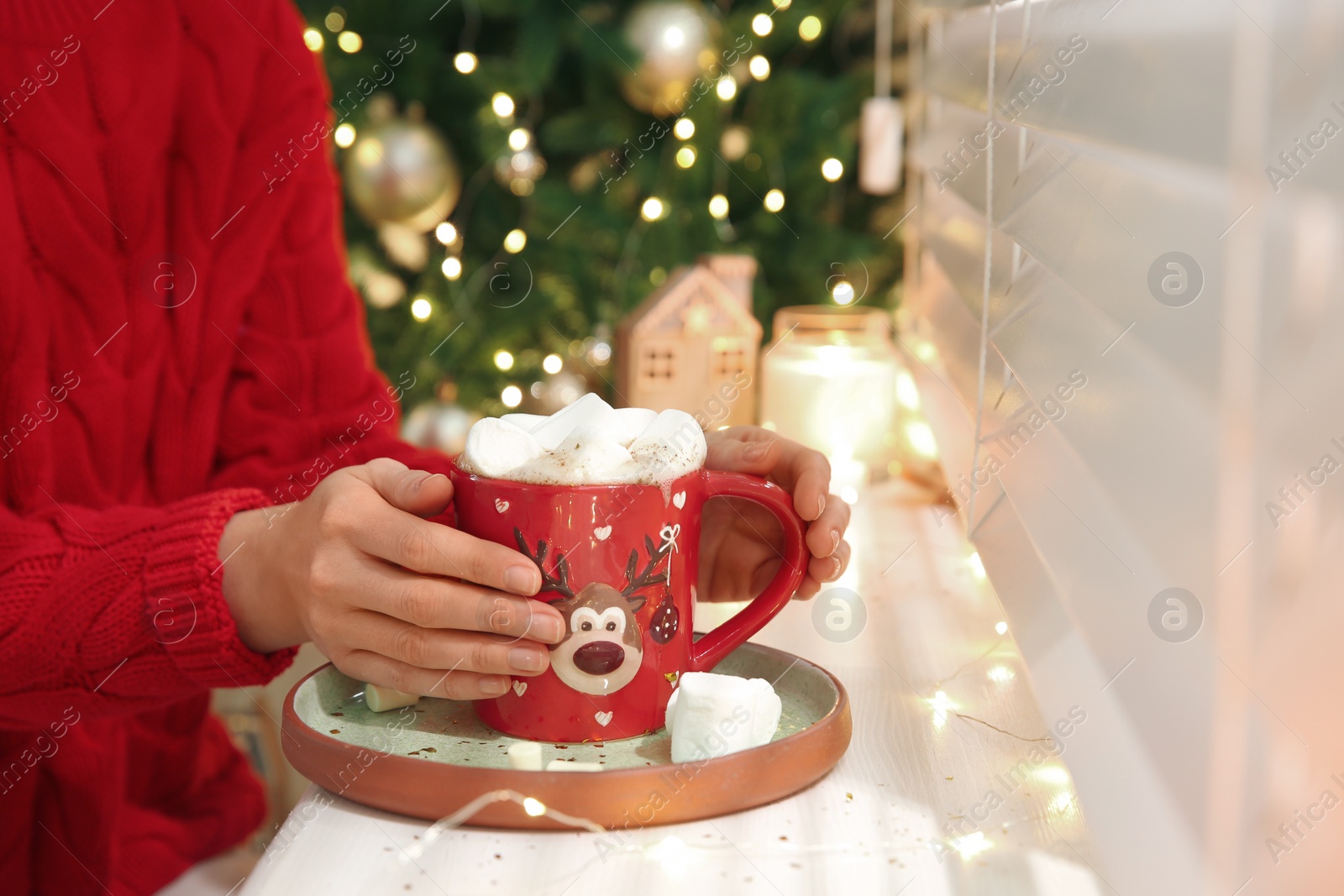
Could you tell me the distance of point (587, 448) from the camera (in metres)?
0.48

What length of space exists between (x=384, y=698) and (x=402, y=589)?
3.2 inches

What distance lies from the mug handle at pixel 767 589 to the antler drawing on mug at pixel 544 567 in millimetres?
87

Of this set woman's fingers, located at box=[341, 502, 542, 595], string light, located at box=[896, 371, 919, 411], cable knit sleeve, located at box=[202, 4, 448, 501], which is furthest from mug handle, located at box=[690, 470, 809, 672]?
string light, located at box=[896, 371, 919, 411]

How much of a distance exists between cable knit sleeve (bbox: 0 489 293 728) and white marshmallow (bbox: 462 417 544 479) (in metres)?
0.17

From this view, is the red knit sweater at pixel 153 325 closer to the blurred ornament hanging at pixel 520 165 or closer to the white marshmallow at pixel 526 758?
the white marshmallow at pixel 526 758

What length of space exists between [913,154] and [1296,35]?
1183 mm

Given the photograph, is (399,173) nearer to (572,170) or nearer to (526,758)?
(572,170)

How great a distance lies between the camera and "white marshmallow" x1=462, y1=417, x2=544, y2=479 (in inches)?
19.3

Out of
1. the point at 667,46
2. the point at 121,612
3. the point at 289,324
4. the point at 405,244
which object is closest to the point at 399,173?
the point at 405,244

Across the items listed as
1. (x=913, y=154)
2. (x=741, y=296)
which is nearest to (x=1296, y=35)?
(x=741, y=296)

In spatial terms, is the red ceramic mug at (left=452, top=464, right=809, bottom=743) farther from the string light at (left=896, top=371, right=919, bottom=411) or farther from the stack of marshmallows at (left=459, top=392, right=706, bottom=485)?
the string light at (left=896, top=371, right=919, bottom=411)

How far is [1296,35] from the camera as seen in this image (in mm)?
304

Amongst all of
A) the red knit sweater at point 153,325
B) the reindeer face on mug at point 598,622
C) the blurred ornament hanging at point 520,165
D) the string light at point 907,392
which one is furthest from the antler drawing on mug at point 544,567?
the blurred ornament hanging at point 520,165

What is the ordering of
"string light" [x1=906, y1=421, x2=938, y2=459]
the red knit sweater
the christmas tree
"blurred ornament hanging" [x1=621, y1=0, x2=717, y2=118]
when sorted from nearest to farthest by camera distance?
the red knit sweater < "string light" [x1=906, y1=421, x2=938, y2=459] < "blurred ornament hanging" [x1=621, y1=0, x2=717, y2=118] < the christmas tree
